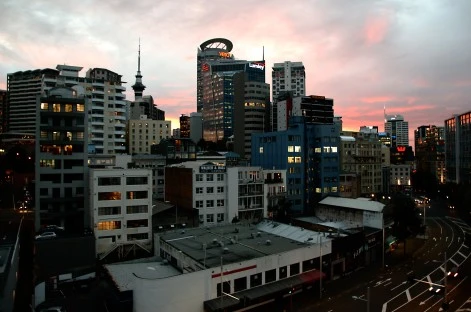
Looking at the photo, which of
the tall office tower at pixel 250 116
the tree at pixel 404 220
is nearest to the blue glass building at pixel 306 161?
the tree at pixel 404 220

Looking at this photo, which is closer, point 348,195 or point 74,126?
point 74,126

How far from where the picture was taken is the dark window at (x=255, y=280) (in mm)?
43272

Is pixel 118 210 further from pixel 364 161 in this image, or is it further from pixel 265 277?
pixel 364 161

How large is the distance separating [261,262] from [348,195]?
7421 cm

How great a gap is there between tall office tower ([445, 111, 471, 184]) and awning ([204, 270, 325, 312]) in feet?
398

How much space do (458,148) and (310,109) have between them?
210ft

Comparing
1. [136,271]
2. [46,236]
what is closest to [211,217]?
[136,271]

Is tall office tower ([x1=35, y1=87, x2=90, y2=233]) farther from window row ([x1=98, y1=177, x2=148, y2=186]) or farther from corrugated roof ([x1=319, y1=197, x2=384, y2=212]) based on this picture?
corrugated roof ([x1=319, y1=197, x2=384, y2=212])

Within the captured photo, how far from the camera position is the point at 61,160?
75938mm

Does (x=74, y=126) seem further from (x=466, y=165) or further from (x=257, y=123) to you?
(x=466, y=165)

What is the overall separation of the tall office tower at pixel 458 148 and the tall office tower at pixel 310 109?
172 ft

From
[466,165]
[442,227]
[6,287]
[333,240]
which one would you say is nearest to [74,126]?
[6,287]

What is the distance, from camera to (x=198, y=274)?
38.5 meters

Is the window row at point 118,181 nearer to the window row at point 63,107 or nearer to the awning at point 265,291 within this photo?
the window row at point 63,107
